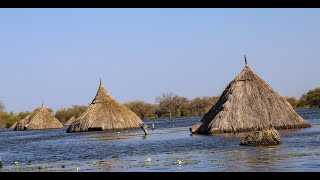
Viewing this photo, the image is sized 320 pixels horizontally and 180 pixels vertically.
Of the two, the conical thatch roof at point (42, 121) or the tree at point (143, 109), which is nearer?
the conical thatch roof at point (42, 121)

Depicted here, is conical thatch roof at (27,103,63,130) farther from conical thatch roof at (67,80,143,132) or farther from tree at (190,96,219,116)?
tree at (190,96,219,116)

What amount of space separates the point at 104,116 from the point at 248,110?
22585mm

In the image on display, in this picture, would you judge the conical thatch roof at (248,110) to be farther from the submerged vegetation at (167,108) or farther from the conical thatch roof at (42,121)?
the submerged vegetation at (167,108)

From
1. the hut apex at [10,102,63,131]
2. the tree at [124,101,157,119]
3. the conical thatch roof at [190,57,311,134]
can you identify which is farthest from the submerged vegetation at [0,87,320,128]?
the conical thatch roof at [190,57,311,134]

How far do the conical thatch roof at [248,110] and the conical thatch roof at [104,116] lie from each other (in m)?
19.2

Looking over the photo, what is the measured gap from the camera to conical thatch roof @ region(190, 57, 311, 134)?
101ft

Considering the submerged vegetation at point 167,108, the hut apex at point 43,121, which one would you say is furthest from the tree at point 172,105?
the hut apex at point 43,121

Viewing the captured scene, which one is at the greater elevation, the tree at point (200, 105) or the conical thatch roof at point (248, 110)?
the tree at point (200, 105)

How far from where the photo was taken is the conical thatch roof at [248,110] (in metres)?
30.9

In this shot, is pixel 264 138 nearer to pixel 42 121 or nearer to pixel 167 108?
pixel 42 121

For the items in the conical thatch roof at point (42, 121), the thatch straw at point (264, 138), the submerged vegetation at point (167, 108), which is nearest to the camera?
the thatch straw at point (264, 138)

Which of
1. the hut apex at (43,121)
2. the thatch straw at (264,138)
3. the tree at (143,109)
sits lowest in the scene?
the thatch straw at (264,138)
